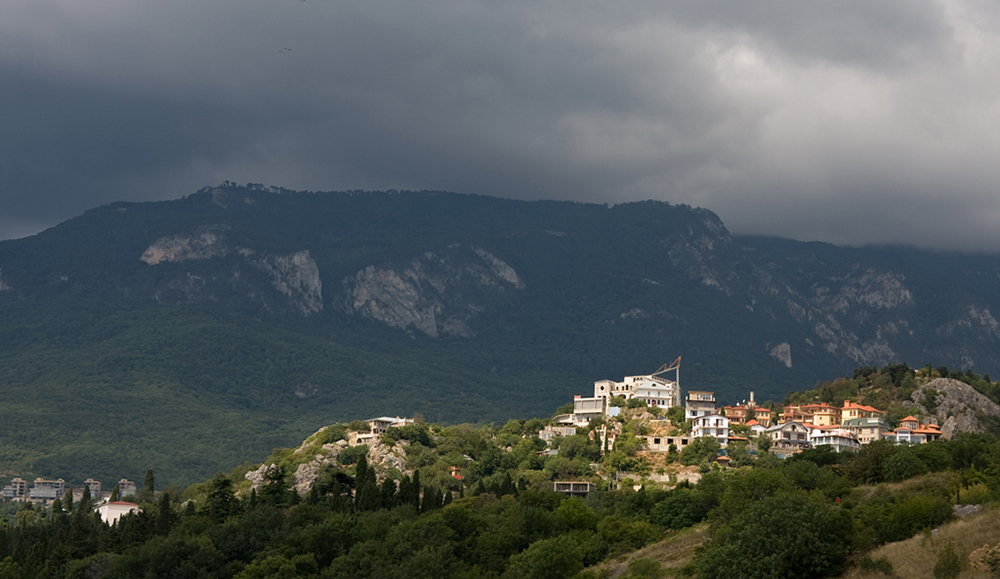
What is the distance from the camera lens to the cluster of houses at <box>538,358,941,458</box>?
132 meters

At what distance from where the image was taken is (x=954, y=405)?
460ft

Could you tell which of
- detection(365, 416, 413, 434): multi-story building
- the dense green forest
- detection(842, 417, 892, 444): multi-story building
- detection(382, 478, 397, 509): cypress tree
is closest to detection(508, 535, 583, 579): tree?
the dense green forest

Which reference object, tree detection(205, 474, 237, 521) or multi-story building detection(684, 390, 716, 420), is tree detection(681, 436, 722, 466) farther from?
tree detection(205, 474, 237, 521)

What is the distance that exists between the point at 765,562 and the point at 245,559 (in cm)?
3724

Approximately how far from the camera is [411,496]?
322 ft

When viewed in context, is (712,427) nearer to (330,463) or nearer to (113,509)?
(330,463)

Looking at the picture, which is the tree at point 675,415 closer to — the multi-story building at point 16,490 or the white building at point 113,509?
the white building at point 113,509

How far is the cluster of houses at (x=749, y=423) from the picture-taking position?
132 meters

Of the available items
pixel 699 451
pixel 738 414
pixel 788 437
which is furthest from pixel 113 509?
pixel 738 414

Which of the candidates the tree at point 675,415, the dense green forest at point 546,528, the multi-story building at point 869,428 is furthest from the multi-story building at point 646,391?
the dense green forest at point 546,528

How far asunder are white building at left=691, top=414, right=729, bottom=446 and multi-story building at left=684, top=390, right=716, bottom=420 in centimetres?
162

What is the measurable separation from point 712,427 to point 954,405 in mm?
29777

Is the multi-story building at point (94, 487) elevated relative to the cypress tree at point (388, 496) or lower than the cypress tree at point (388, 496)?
lower

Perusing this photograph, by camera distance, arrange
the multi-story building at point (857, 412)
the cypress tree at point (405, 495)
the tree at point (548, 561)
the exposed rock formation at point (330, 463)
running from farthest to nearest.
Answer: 1. the multi-story building at point (857, 412)
2. the exposed rock formation at point (330, 463)
3. the cypress tree at point (405, 495)
4. the tree at point (548, 561)
